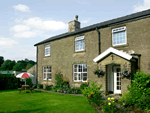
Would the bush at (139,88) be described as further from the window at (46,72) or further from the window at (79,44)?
the window at (46,72)

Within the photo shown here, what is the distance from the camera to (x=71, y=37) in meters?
16.4

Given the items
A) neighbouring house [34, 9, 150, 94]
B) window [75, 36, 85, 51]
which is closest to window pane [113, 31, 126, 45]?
neighbouring house [34, 9, 150, 94]

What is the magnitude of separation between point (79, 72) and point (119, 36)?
5555 mm

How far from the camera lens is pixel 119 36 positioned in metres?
12.5

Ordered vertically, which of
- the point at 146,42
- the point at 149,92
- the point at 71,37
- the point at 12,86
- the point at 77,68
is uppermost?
the point at 71,37

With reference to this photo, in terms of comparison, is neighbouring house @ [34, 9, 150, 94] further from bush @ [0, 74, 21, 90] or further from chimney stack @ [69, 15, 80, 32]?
bush @ [0, 74, 21, 90]

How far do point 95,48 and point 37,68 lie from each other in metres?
11.1

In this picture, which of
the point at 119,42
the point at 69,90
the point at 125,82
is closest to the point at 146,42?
the point at 119,42

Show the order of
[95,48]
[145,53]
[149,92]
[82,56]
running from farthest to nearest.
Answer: [82,56] < [95,48] < [145,53] < [149,92]

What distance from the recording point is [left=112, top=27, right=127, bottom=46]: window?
→ 12.2 meters

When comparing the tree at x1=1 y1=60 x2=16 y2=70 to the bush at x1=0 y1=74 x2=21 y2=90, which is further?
the tree at x1=1 y1=60 x2=16 y2=70

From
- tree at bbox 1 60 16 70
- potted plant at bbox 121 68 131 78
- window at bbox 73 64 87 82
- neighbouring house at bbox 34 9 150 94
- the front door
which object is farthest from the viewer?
tree at bbox 1 60 16 70

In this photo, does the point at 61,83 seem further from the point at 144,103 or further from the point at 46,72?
the point at 144,103

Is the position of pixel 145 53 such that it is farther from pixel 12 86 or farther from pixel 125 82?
pixel 12 86
